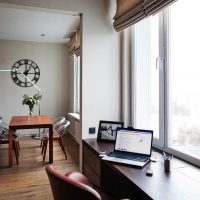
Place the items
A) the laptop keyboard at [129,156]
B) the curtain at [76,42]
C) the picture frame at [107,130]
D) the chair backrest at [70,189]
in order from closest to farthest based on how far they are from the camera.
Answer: the chair backrest at [70,189] < the laptop keyboard at [129,156] < the picture frame at [107,130] < the curtain at [76,42]

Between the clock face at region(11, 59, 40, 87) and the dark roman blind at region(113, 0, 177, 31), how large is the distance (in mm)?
3725

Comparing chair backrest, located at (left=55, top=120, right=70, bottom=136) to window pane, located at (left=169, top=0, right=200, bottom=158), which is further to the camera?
chair backrest, located at (left=55, top=120, right=70, bottom=136)

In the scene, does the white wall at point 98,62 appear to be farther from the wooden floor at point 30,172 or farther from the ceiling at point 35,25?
the wooden floor at point 30,172

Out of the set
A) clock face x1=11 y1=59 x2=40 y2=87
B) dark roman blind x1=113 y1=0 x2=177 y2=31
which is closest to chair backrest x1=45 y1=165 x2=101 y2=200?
dark roman blind x1=113 y1=0 x2=177 y2=31

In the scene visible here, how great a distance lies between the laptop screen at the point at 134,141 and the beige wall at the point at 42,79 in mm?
4251

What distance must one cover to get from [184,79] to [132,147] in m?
0.74

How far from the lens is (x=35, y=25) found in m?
4.29

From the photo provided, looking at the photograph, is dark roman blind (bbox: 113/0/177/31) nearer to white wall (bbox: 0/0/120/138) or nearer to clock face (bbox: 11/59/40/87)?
white wall (bbox: 0/0/120/138)

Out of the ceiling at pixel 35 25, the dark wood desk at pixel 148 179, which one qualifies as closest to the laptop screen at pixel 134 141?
the dark wood desk at pixel 148 179

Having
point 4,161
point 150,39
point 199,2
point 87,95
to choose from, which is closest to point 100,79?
point 87,95

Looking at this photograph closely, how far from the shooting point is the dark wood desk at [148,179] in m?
1.20

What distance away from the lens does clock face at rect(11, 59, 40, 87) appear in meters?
5.52

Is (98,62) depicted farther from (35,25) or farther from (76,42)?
(35,25)

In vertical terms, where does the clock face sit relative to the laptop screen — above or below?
above
